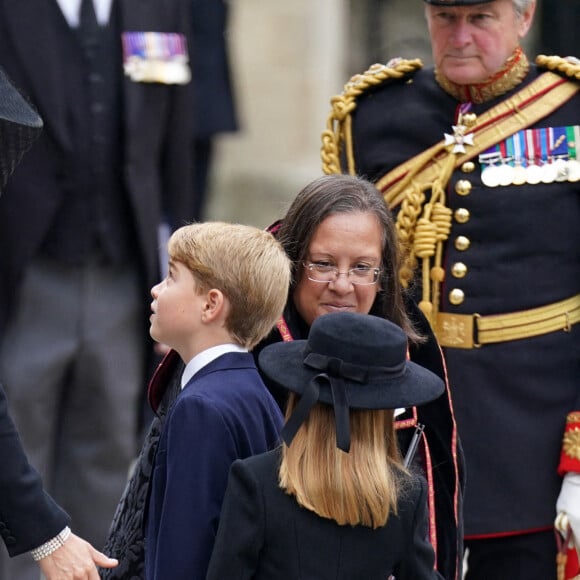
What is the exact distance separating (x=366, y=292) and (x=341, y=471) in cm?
74

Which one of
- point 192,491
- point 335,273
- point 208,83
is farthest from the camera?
point 208,83

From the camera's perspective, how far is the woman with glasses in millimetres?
4059

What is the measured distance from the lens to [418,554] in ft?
11.4

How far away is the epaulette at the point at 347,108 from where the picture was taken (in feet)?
15.7

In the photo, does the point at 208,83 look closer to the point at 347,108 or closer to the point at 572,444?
the point at 347,108

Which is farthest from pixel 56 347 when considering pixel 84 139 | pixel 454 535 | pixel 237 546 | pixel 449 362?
pixel 237 546

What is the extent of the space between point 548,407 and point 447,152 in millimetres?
A: 694

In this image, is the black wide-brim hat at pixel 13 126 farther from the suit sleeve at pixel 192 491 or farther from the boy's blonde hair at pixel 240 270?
the suit sleeve at pixel 192 491

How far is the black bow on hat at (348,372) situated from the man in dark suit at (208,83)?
287cm

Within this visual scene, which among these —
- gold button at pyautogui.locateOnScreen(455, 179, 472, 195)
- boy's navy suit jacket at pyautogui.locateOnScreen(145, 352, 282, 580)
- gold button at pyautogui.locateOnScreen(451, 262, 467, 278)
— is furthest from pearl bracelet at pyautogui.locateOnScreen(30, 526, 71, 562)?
gold button at pyautogui.locateOnScreen(455, 179, 472, 195)

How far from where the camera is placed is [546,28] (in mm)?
10203

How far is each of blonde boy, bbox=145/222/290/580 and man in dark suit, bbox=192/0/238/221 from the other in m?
2.56

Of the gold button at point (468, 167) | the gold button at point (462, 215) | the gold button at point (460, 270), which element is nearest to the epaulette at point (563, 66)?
the gold button at point (468, 167)

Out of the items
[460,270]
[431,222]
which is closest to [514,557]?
[460,270]
